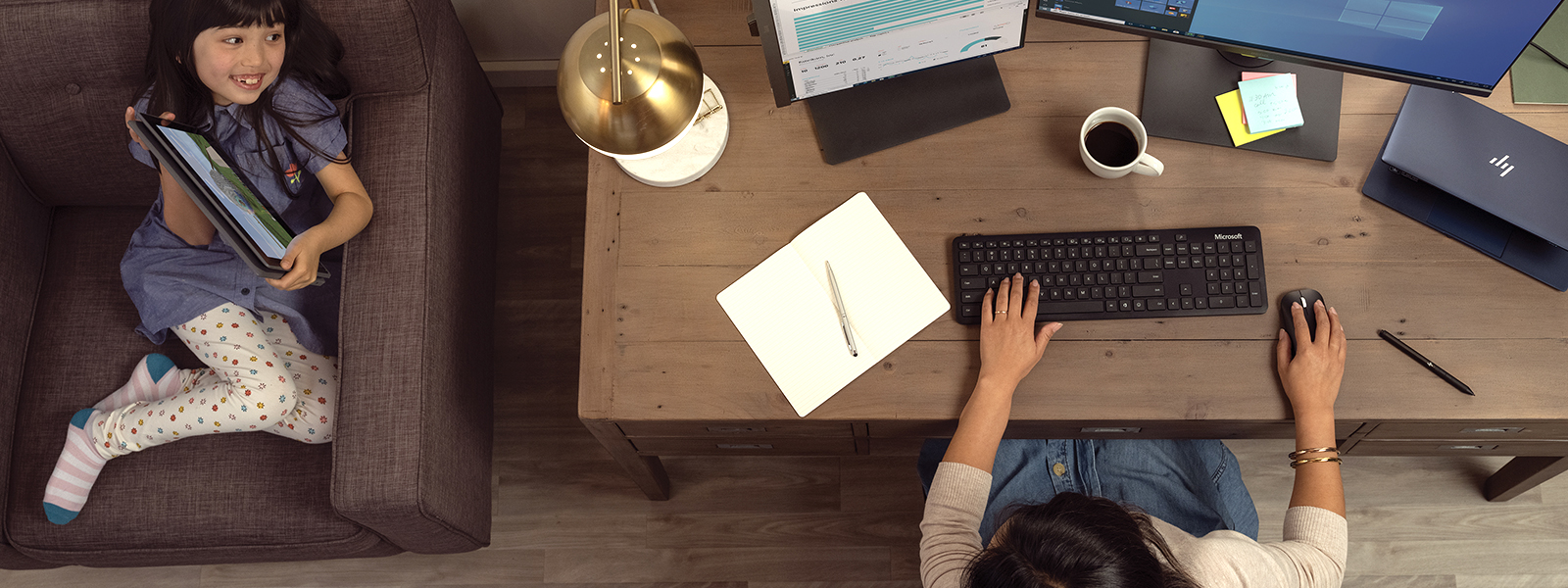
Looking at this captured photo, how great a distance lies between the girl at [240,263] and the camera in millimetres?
1234

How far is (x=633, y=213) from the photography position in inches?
47.7

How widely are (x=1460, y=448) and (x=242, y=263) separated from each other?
2.03 metres

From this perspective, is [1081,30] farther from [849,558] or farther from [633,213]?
[849,558]

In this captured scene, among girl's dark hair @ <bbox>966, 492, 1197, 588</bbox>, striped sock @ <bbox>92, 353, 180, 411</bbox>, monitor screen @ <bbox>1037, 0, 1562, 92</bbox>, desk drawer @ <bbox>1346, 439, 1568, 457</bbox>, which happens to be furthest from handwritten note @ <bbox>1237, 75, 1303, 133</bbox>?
striped sock @ <bbox>92, 353, 180, 411</bbox>

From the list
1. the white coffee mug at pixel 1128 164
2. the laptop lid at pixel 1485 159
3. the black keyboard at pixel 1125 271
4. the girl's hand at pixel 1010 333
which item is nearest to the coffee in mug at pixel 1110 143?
the white coffee mug at pixel 1128 164

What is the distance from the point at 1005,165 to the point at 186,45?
119 centimetres

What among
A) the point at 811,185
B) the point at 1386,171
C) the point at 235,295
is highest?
the point at 1386,171

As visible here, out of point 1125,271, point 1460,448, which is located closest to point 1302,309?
point 1125,271

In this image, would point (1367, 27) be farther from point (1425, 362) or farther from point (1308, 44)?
point (1425, 362)

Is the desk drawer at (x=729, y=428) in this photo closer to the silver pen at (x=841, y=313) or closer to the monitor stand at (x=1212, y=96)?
the silver pen at (x=841, y=313)

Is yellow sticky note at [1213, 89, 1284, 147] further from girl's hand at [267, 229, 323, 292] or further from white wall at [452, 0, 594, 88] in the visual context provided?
girl's hand at [267, 229, 323, 292]

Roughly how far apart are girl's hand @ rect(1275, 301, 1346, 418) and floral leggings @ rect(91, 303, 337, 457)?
143cm

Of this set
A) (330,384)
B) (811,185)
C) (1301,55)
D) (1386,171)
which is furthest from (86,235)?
(1386,171)

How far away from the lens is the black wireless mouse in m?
1.11
